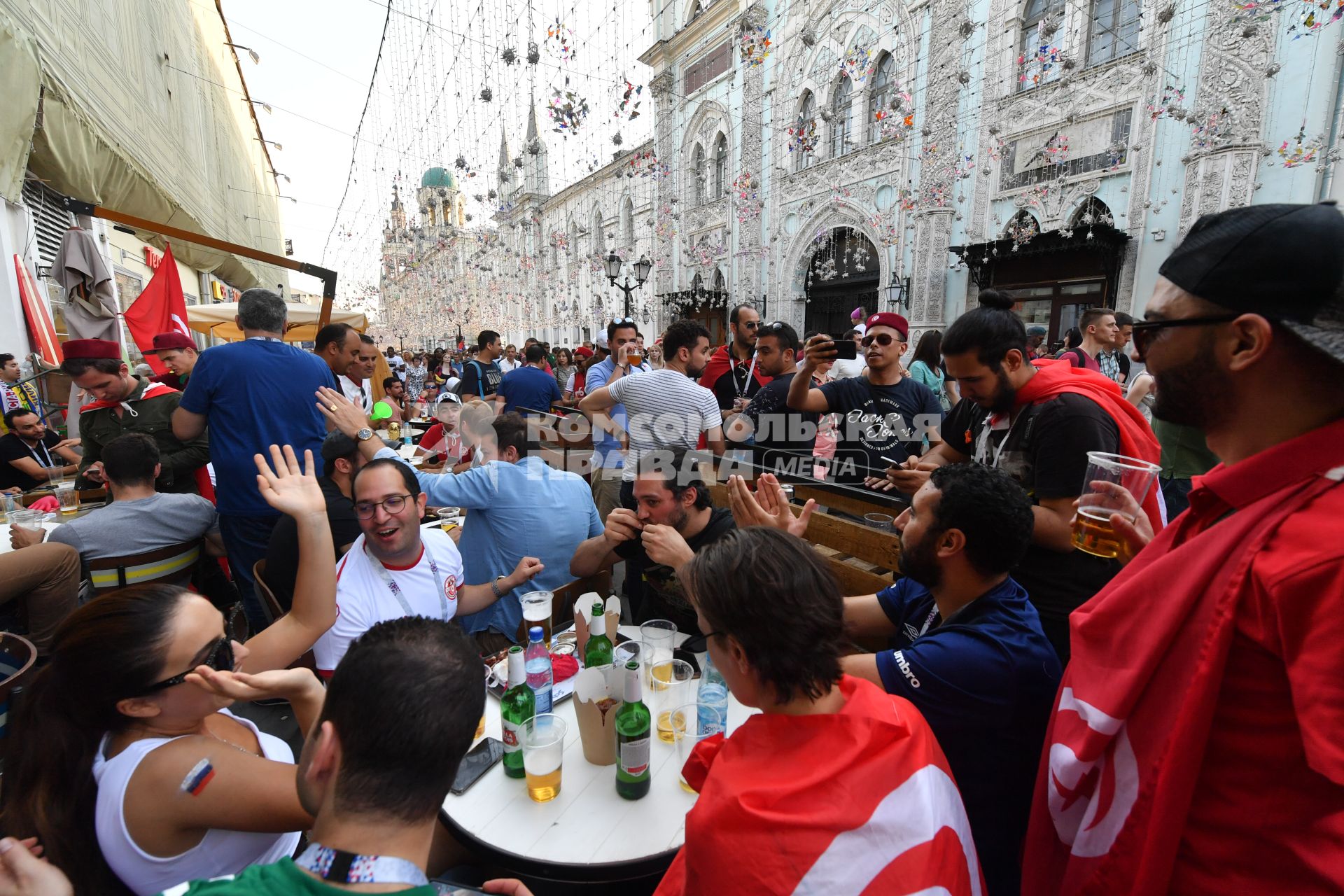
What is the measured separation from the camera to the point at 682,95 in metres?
16.3

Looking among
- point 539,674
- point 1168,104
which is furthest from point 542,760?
point 1168,104

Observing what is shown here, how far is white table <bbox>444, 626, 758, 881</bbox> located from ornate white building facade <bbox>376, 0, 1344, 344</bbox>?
8.15 meters

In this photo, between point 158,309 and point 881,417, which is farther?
point 158,309

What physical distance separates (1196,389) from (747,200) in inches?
612

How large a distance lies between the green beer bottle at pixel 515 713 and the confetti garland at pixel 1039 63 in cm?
1069

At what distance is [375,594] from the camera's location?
218cm

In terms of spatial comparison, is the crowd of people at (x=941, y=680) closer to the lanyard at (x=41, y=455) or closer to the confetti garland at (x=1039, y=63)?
the lanyard at (x=41, y=455)

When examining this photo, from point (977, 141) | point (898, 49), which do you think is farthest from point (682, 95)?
point (977, 141)

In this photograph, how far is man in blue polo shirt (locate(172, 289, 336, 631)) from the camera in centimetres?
302

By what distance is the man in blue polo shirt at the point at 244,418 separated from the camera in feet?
9.90

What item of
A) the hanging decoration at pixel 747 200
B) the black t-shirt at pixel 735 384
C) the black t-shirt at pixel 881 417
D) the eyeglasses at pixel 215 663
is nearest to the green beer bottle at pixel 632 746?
the eyeglasses at pixel 215 663

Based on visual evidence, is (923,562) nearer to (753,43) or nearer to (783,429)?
(783,429)

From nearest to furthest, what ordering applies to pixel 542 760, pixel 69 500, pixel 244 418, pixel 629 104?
pixel 542 760 < pixel 244 418 < pixel 69 500 < pixel 629 104

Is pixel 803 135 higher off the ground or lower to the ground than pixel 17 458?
higher
